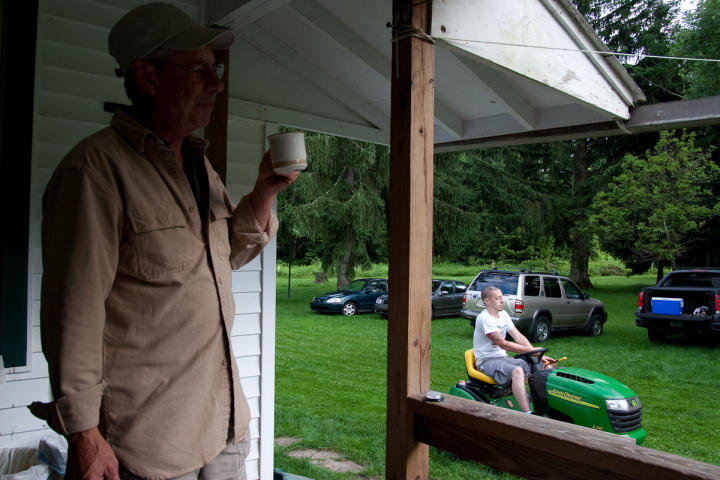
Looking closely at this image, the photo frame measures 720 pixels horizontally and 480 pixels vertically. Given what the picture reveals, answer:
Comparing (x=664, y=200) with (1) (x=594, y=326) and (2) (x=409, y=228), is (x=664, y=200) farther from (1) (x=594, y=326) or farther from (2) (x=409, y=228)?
(2) (x=409, y=228)

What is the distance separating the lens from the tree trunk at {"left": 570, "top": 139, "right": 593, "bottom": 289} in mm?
22453

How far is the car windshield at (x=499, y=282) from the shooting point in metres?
12.0

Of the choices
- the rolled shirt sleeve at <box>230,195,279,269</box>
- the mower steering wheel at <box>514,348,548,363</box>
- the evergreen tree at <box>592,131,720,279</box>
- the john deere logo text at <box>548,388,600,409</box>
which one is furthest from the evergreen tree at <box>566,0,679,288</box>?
the rolled shirt sleeve at <box>230,195,279,269</box>

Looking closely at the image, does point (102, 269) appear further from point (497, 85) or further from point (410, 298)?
point (497, 85)

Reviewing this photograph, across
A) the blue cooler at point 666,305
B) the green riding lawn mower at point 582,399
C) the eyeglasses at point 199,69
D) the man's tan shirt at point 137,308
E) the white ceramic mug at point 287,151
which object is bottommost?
the green riding lawn mower at point 582,399

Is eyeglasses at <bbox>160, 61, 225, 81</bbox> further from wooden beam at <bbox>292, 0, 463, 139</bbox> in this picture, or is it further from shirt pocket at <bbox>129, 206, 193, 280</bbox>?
wooden beam at <bbox>292, 0, 463, 139</bbox>

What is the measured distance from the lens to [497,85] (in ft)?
10.4

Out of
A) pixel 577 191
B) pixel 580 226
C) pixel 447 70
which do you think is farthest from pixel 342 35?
pixel 577 191

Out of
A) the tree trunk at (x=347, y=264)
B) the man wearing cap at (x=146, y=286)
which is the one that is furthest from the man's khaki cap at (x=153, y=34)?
the tree trunk at (x=347, y=264)

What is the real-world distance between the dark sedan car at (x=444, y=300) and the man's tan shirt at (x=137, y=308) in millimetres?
13575

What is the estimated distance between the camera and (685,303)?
33.4 feet

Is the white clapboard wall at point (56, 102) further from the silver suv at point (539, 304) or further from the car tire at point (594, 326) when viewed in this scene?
the car tire at point (594, 326)

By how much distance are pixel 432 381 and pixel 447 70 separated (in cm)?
582

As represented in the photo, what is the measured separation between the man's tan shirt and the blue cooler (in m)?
10.7
